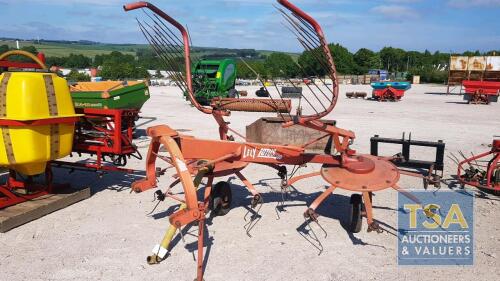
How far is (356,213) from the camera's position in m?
4.46

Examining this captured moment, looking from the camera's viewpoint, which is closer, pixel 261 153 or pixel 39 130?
pixel 261 153

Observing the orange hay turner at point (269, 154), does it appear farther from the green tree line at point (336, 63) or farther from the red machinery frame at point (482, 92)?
the red machinery frame at point (482, 92)

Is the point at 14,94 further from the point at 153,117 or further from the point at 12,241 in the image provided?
the point at 153,117

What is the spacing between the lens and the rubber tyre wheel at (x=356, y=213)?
443 centimetres

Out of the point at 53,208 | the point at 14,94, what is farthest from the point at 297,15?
the point at 53,208

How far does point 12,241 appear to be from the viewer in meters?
4.32

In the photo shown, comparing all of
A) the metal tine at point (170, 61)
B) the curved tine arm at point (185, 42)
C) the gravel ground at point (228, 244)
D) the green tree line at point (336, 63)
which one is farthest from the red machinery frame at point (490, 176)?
the metal tine at point (170, 61)

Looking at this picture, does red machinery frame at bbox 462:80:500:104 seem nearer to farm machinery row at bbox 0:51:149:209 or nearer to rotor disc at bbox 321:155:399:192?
rotor disc at bbox 321:155:399:192

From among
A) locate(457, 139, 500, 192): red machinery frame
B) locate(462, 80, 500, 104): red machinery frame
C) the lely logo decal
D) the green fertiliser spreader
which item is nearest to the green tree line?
the lely logo decal

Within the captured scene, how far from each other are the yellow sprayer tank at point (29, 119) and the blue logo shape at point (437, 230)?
4.22 m

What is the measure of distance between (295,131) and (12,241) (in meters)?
6.16

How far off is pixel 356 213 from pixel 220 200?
5.58 ft

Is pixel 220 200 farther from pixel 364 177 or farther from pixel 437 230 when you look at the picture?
pixel 437 230

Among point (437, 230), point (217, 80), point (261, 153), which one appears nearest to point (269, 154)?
point (261, 153)
